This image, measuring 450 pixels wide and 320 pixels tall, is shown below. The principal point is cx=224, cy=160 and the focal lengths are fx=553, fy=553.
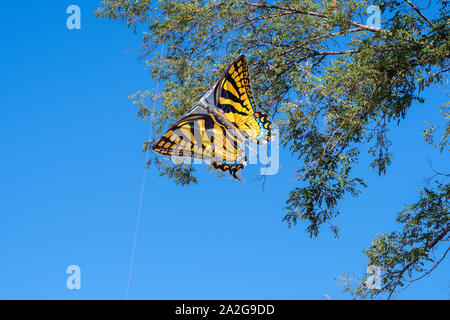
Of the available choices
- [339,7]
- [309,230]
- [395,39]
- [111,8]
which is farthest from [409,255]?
[111,8]

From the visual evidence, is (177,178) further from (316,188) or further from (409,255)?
(409,255)

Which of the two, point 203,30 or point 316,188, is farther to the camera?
point 203,30

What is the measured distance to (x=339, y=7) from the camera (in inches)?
303

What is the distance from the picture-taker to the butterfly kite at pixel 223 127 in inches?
247

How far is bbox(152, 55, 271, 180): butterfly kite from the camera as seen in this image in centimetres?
627

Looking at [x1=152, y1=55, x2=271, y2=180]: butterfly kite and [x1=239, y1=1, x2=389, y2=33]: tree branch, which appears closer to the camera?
[x1=152, y1=55, x2=271, y2=180]: butterfly kite

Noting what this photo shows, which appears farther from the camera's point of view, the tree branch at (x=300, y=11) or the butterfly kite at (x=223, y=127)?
the tree branch at (x=300, y=11)

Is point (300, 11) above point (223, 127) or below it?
above

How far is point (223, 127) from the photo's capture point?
6570mm

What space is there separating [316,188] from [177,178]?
2.41m

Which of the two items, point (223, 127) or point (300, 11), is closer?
point (223, 127)

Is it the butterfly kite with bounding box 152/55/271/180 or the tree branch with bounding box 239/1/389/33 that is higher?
the tree branch with bounding box 239/1/389/33

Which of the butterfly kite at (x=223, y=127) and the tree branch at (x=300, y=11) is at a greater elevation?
the tree branch at (x=300, y=11)

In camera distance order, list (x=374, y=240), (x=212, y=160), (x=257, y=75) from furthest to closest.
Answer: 1. (x=257, y=75)
2. (x=374, y=240)
3. (x=212, y=160)
